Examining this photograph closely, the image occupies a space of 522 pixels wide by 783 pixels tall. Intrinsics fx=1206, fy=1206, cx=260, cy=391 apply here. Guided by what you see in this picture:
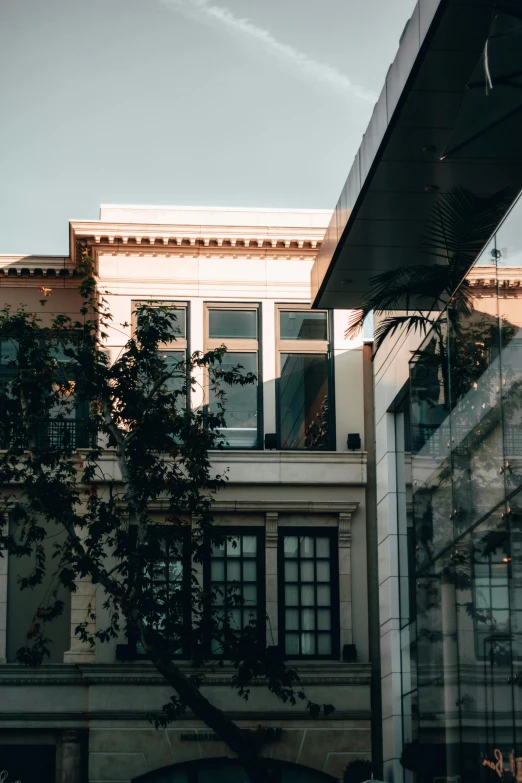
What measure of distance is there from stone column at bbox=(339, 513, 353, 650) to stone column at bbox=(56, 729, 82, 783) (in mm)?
6068

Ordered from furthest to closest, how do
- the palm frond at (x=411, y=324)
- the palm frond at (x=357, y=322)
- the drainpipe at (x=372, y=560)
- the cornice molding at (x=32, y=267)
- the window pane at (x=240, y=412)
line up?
1. the cornice molding at (x=32, y=267)
2. the window pane at (x=240, y=412)
3. the drainpipe at (x=372, y=560)
4. the palm frond at (x=357, y=322)
5. the palm frond at (x=411, y=324)

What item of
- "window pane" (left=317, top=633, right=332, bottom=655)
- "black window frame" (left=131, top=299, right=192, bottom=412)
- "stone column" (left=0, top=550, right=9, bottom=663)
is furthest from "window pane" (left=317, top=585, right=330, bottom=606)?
"stone column" (left=0, top=550, right=9, bottom=663)

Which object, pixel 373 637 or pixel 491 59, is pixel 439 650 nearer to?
pixel 491 59

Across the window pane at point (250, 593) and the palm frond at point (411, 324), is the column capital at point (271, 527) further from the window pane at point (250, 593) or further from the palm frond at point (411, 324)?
the palm frond at point (411, 324)

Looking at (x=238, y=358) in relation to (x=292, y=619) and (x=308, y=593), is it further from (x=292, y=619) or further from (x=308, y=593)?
(x=292, y=619)

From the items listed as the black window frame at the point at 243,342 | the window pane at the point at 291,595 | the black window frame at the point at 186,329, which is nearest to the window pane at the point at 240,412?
the black window frame at the point at 243,342

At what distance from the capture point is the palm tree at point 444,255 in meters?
17.2

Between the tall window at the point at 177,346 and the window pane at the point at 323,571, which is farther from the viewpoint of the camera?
the tall window at the point at 177,346

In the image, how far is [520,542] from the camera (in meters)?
11.5

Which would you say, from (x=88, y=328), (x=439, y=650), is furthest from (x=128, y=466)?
(x=439, y=650)

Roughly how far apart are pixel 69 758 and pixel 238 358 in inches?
374

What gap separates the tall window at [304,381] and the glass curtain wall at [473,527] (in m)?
10.3

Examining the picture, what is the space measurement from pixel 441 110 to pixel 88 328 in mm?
8867

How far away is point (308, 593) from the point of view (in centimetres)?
2681
